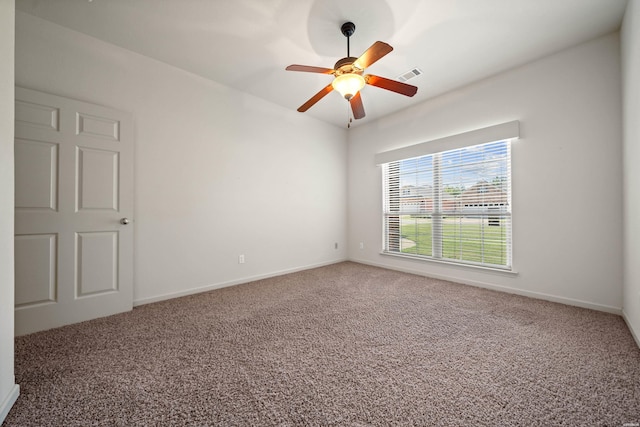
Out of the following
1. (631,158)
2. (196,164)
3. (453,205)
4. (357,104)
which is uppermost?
(357,104)

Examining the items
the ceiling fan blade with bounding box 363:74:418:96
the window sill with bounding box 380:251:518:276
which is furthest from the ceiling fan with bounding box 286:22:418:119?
the window sill with bounding box 380:251:518:276

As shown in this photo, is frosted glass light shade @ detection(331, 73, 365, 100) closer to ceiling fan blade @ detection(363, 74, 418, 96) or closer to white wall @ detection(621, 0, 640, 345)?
ceiling fan blade @ detection(363, 74, 418, 96)

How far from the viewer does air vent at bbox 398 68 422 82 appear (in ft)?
9.69

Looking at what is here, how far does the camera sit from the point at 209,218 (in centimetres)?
318

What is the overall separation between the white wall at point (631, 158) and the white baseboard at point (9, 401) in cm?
389

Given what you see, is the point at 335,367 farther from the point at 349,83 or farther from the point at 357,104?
the point at 357,104

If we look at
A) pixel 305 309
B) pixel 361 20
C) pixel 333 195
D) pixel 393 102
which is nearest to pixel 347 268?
pixel 333 195

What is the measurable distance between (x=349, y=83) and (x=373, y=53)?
1.00 ft

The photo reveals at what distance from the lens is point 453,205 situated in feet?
11.7

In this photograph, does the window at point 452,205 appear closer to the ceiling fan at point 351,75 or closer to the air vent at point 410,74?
the air vent at point 410,74

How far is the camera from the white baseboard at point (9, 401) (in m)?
1.16

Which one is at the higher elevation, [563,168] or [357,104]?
[357,104]

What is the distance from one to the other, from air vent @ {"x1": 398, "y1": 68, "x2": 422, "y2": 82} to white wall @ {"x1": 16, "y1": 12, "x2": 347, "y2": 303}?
5.72 ft

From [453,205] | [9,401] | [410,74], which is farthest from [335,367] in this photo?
[410,74]
